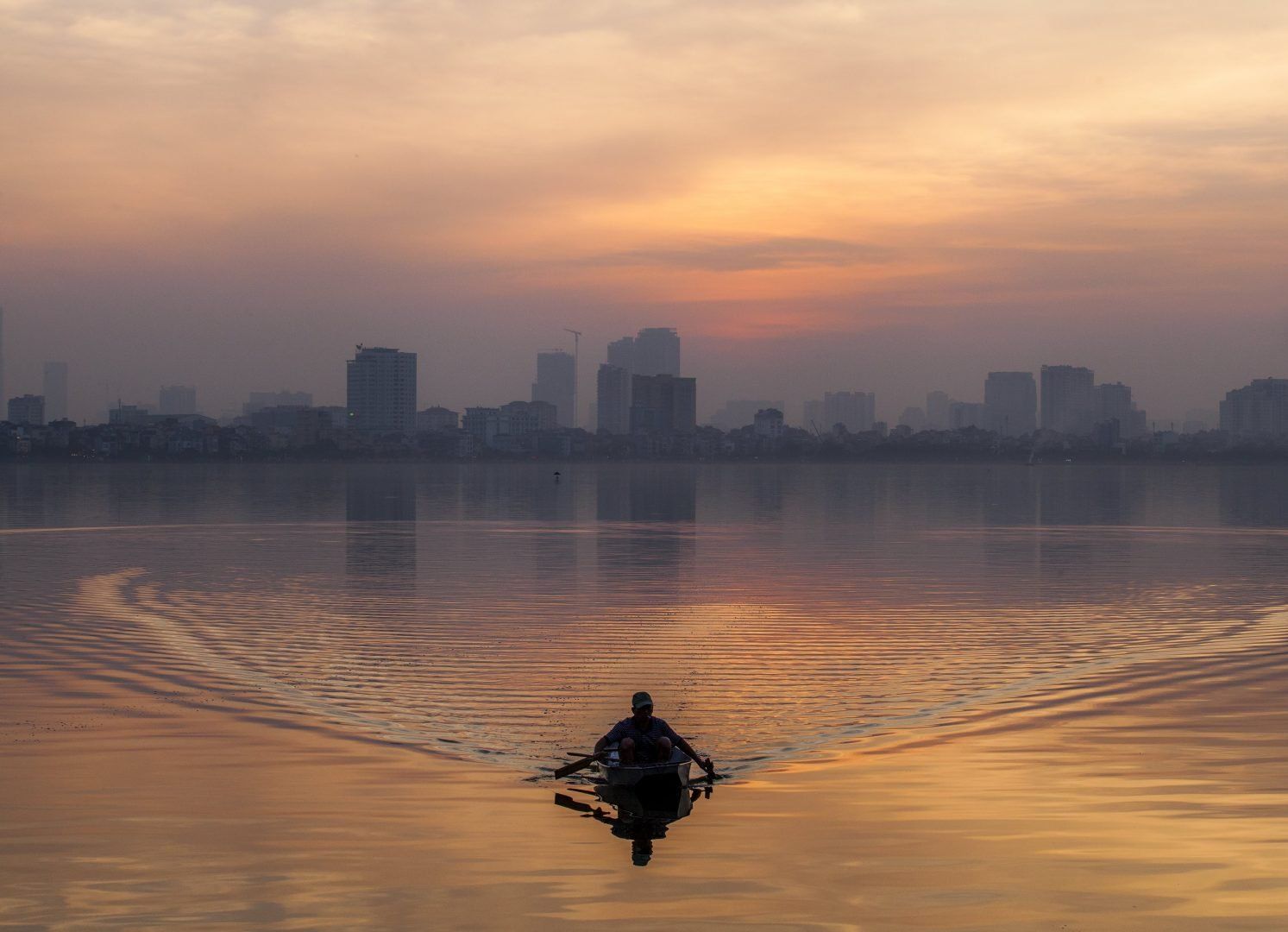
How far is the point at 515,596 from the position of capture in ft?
188

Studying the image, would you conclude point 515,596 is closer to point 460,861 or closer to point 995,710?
point 995,710

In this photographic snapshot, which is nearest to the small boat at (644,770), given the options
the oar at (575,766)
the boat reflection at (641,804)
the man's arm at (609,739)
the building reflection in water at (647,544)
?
the boat reflection at (641,804)

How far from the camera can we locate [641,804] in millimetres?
23594

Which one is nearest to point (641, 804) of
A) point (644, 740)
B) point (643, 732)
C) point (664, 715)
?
point (644, 740)

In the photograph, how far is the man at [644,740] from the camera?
78.6ft

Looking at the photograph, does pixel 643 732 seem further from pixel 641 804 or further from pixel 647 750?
pixel 641 804

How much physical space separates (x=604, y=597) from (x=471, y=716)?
2609cm

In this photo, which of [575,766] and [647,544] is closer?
[575,766]

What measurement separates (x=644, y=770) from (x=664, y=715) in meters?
7.92

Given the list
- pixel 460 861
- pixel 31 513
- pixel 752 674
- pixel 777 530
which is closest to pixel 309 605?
pixel 752 674

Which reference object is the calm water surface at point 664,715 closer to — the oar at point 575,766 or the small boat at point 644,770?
the oar at point 575,766

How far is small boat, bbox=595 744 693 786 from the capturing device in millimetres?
23469

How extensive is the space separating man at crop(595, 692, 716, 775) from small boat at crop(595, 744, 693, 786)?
0.45 ft

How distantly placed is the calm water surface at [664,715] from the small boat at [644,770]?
0.46m
